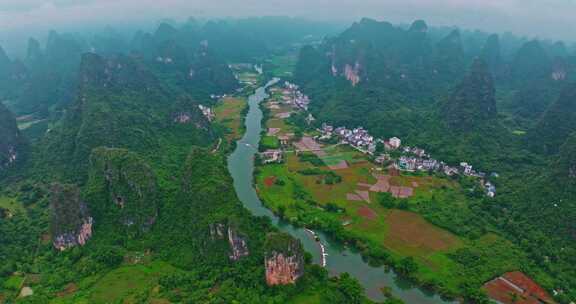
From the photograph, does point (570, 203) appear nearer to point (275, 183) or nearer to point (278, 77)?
point (275, 183)

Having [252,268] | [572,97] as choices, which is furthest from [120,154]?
[572,97]

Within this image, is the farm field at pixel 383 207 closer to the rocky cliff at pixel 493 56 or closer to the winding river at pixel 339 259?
the winding river at pixel 339 259

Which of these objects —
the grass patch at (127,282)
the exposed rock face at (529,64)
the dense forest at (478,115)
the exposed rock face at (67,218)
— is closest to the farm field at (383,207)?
the dense forest at (478,115)

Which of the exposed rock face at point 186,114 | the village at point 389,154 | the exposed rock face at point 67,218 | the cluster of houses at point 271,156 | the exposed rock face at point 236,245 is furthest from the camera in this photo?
the exposed rock face at point 186,114

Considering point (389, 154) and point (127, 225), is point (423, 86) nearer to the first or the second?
point (389, 154)

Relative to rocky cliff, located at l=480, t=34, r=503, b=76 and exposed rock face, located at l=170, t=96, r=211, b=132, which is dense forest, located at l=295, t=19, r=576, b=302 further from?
exposed rock face, located at l=170, t=96, r=211, b=132

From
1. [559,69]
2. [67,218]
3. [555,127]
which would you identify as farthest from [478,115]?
[67,218]
